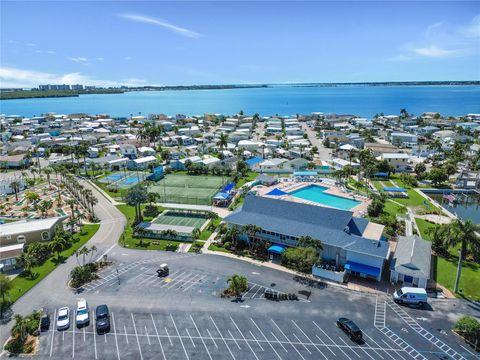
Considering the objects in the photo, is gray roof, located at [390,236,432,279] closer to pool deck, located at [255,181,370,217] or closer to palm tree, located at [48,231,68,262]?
pool deck, located at [255,181,370,217]

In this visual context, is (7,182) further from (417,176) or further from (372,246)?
(417,176)

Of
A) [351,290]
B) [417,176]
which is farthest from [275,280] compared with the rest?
Answer: [417,176]

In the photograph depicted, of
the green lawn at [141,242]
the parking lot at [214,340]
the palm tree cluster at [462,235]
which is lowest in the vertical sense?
the parking lot at [214,340]

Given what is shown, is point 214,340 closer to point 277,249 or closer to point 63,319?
point 63,319

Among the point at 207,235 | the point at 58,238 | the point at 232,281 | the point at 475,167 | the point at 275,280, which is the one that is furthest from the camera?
the point at 475,167

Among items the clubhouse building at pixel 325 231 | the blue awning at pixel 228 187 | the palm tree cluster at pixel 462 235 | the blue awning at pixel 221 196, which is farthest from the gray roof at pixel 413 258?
the blue awning at pixel 228 187

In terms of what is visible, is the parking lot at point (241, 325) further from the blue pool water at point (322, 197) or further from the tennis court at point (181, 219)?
the blue pool water at point (322, 197)

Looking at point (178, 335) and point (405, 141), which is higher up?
point (405, 141)
